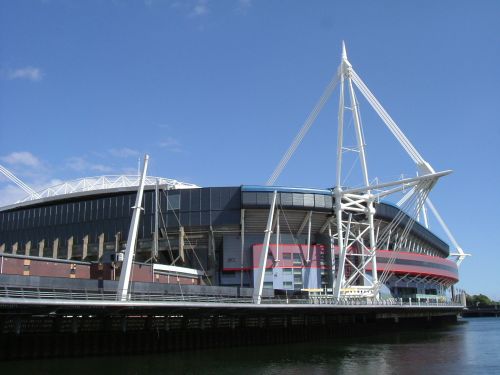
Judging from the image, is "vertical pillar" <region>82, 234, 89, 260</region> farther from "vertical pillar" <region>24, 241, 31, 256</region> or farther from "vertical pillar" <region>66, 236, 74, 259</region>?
"vertical pillar" <region>24, 241, 31, 256</region>

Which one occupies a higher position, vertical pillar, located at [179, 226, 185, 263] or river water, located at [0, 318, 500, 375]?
vertical pillar, located at [179, 226, 185, 263]

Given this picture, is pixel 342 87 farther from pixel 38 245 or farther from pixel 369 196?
pixel 38 245

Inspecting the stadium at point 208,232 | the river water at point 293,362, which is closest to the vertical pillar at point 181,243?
the stadium at point 208,232

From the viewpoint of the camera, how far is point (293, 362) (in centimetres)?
4375

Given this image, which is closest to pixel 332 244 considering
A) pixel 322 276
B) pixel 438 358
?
pixel 322 276

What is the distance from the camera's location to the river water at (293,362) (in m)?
37.8

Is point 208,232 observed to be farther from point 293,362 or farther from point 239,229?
point 293,362

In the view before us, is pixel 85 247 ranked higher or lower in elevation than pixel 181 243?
lower

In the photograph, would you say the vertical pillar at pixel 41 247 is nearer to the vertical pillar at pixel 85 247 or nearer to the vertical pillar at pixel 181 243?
the vertical pillar at pixel 85 247

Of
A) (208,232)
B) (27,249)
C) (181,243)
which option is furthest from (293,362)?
(27,249)

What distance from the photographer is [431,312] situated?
322 ft

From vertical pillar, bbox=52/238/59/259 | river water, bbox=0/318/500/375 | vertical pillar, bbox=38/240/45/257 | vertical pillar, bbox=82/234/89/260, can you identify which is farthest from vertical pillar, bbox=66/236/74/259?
river water, bbox=0/318/500/375

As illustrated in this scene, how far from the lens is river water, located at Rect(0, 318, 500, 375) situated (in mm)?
37812

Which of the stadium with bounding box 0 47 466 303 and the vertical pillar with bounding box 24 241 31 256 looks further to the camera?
the vertical pillar with bounding box 24 241 31 256
